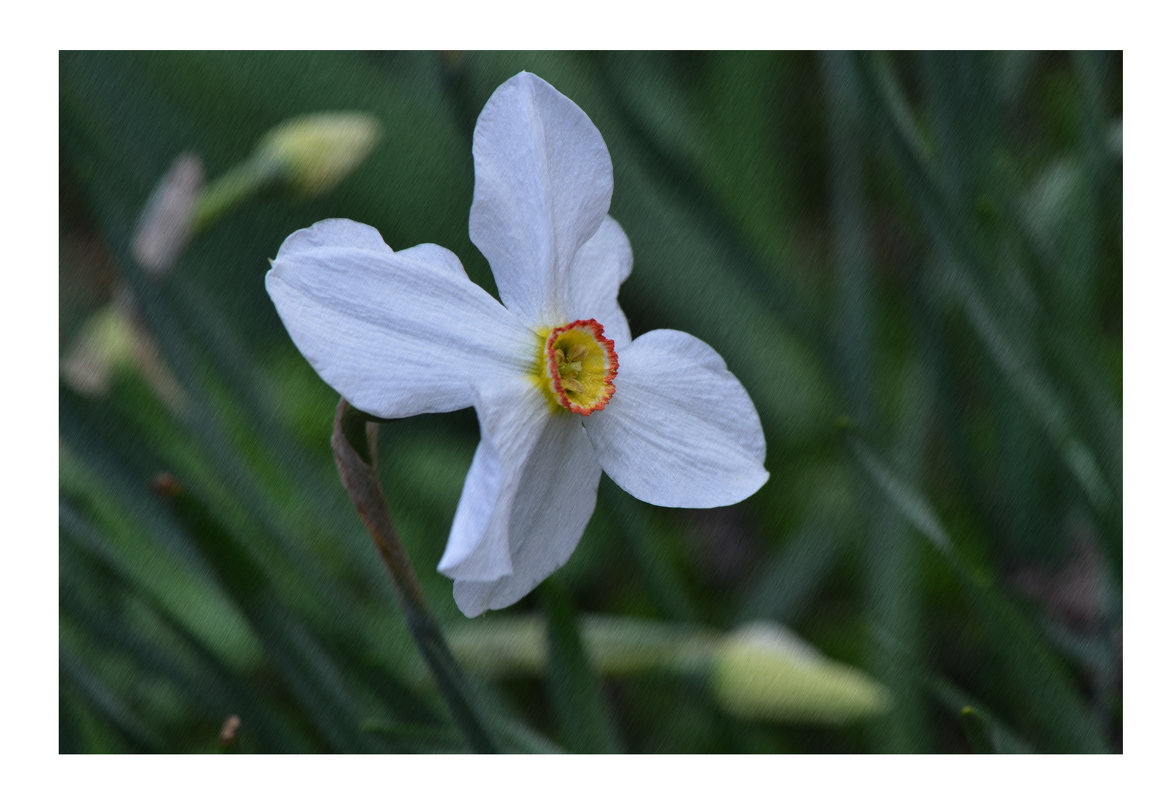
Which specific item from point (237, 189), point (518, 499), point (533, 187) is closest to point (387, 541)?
point (518, 499)

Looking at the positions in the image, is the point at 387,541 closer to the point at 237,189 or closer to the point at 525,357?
the point at 525,357

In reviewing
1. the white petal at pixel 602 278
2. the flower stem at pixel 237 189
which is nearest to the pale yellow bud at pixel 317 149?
the flower stem at pixel 237 189

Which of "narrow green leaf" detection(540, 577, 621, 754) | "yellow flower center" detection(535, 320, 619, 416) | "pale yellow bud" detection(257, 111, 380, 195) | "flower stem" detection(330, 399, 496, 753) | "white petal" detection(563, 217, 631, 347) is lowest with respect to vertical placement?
"narrow green leaf" detection(540, 577, 621, 754)

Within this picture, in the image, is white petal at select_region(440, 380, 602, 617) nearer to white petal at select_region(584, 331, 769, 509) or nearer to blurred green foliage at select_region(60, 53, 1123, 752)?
white petal at select_region(584, 331, 769, 509)

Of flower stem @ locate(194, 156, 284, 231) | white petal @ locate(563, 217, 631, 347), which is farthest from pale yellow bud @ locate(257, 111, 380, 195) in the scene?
white petal @ locate(563, 217, 631, 347)

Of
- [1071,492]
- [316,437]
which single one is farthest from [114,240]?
[1071,492]

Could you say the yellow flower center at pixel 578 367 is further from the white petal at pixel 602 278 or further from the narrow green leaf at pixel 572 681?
the narrow green leaf at pixel 572 681
